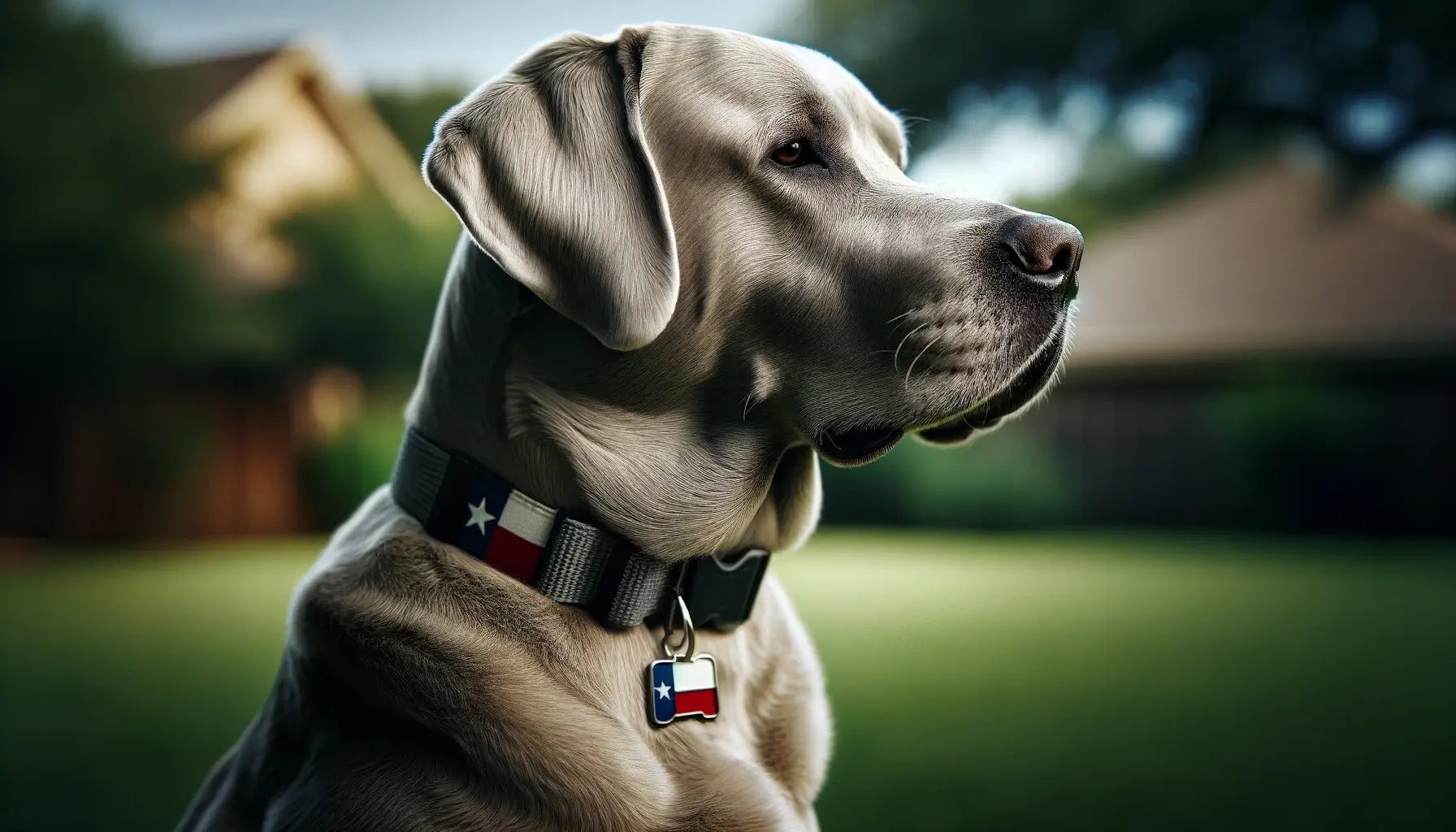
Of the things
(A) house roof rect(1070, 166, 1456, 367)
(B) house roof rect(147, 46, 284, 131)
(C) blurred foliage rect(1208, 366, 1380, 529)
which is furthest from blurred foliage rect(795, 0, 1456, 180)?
(B) house roof rect(147, 46, 284, 131)

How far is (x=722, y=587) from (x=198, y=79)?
15.5m

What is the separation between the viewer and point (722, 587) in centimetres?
187

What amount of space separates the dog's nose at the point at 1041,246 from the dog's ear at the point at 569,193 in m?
0.51

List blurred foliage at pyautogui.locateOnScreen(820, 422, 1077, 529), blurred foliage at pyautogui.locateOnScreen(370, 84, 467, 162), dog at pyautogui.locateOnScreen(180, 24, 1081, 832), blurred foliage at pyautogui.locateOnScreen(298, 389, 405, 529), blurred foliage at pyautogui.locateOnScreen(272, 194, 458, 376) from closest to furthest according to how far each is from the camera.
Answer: dog at pyautogui.locateOnScreen(180, 24, 1081, 832) < blurred foliage at pyautogui.locateOnScreen(298, 389, 405, 529) < blurred foliage at pyautogui.locateOnScreen(820, 422, 1077, 529) < blurred foliage at pyautogui.locateOnScreen(272, 194, 458, 376) < blurred foliage at pyautogui.locateOnScreen(370, 84, 467, 162)

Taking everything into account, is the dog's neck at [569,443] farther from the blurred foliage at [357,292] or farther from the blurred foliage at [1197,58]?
the blurred foliage at [357,292]

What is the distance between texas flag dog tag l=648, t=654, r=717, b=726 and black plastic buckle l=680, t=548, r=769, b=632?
2.8 inches

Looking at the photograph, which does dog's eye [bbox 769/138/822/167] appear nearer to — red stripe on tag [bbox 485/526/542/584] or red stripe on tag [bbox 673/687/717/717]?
red stripe on tag [bbox 485/526/542/584]

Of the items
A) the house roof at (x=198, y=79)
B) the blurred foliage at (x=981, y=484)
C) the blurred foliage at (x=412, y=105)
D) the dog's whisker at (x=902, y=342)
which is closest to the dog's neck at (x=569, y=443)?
the dog's whisker at (x=902, y=342)

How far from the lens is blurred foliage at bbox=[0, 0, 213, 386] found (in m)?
12.5

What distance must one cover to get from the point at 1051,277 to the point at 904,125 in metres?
0.74

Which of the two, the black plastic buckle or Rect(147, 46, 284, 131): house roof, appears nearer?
the black plastic buckle

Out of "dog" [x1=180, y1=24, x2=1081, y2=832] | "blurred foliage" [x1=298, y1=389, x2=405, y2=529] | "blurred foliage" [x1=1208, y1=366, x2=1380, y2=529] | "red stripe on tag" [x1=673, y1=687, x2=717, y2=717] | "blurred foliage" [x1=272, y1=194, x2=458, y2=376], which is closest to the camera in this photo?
"dog" [x1=180, y1=24, x2=1081, y2=832]

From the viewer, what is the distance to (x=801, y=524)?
207 centimetres

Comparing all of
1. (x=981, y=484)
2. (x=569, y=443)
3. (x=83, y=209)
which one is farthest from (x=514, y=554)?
(x=83, y=209)
